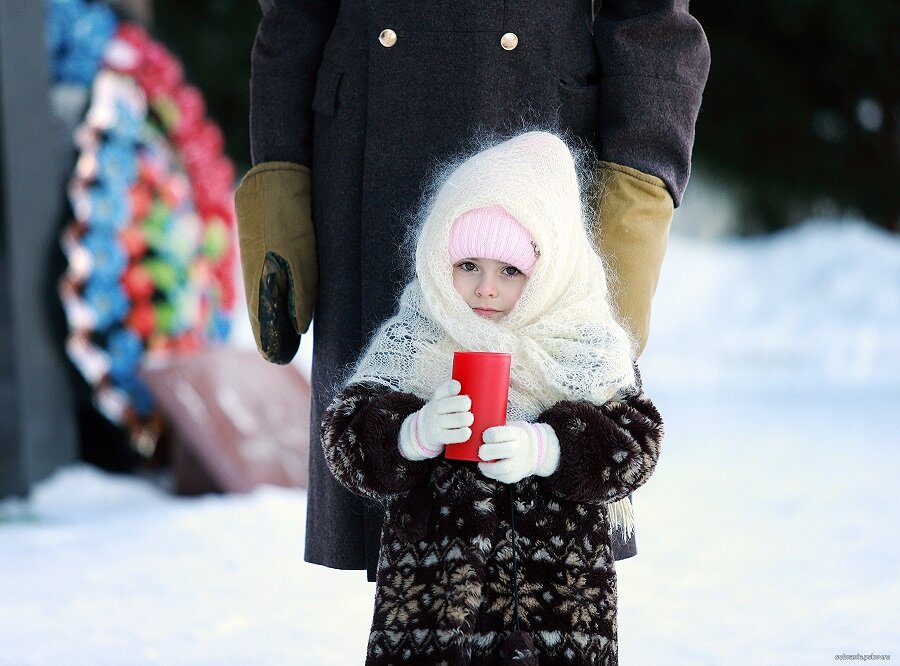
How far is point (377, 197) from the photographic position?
1.86m

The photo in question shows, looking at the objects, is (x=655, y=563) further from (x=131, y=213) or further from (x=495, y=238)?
(x=131, y=213)

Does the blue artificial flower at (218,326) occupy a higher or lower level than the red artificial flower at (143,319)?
higher

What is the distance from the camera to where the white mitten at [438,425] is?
1539 millimetres

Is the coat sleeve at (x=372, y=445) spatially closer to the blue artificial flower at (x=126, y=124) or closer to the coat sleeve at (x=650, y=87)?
the coat sleeve at (x=650, y=87)

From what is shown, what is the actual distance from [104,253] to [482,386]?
2988 millimetres

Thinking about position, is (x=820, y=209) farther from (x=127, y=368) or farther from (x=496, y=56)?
(x=496, y=56)

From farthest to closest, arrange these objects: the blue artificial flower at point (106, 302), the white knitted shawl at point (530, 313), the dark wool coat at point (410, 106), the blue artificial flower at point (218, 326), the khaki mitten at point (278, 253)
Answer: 1. the blue artificial flower at point (218, 326)
2. the blue artificial flower at point (106, 302)
3. the khaki mitten at point (278, 253)
4. the dark wool coat at point (410, 106)
5. the white knitted shawl at point (530, 313)

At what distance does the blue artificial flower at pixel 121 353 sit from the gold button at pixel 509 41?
2.82 m

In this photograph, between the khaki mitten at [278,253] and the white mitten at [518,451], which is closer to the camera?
the white mitten at [518,451]

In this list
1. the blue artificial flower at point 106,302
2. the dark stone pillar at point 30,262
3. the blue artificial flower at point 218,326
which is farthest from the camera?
the blue artificial flower at point 218,326

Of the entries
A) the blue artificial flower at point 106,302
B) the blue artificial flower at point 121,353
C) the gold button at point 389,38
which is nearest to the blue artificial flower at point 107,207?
the blue artificial flower at point 106,302

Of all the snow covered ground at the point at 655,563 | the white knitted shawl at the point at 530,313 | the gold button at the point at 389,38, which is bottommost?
the snow covered ground at the point at 655,563

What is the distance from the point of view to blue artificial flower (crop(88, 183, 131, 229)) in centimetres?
420

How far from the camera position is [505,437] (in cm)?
153
